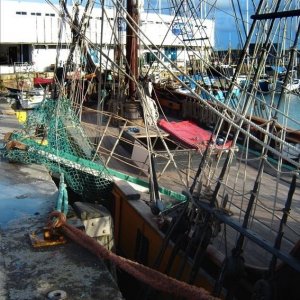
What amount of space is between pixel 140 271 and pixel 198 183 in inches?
54.7

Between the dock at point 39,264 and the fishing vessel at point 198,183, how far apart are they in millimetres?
626

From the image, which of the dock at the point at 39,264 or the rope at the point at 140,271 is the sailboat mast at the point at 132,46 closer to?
the dock at the point at 39,264

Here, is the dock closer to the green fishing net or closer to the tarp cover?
the green fishing net

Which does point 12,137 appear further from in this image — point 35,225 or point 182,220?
point 182,220

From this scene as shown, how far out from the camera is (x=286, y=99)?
5.39 meters

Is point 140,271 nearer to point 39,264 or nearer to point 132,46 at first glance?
point 39,264

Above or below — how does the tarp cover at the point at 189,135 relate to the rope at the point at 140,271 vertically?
below

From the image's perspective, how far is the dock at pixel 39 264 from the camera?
3.37m

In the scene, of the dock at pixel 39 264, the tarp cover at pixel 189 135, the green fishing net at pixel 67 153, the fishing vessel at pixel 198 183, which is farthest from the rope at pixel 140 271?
the tarp cover at pixel 189 135

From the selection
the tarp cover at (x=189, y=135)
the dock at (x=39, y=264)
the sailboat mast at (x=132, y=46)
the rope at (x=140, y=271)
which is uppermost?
the sailboat mast at (x=132, y=46)

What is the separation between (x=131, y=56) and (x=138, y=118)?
5.61 feet

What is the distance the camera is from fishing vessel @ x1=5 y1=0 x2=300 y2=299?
3.47 m

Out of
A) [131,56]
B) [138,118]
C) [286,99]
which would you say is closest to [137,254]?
[286,99]

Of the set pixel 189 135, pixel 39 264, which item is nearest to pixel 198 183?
pixel 39 264
